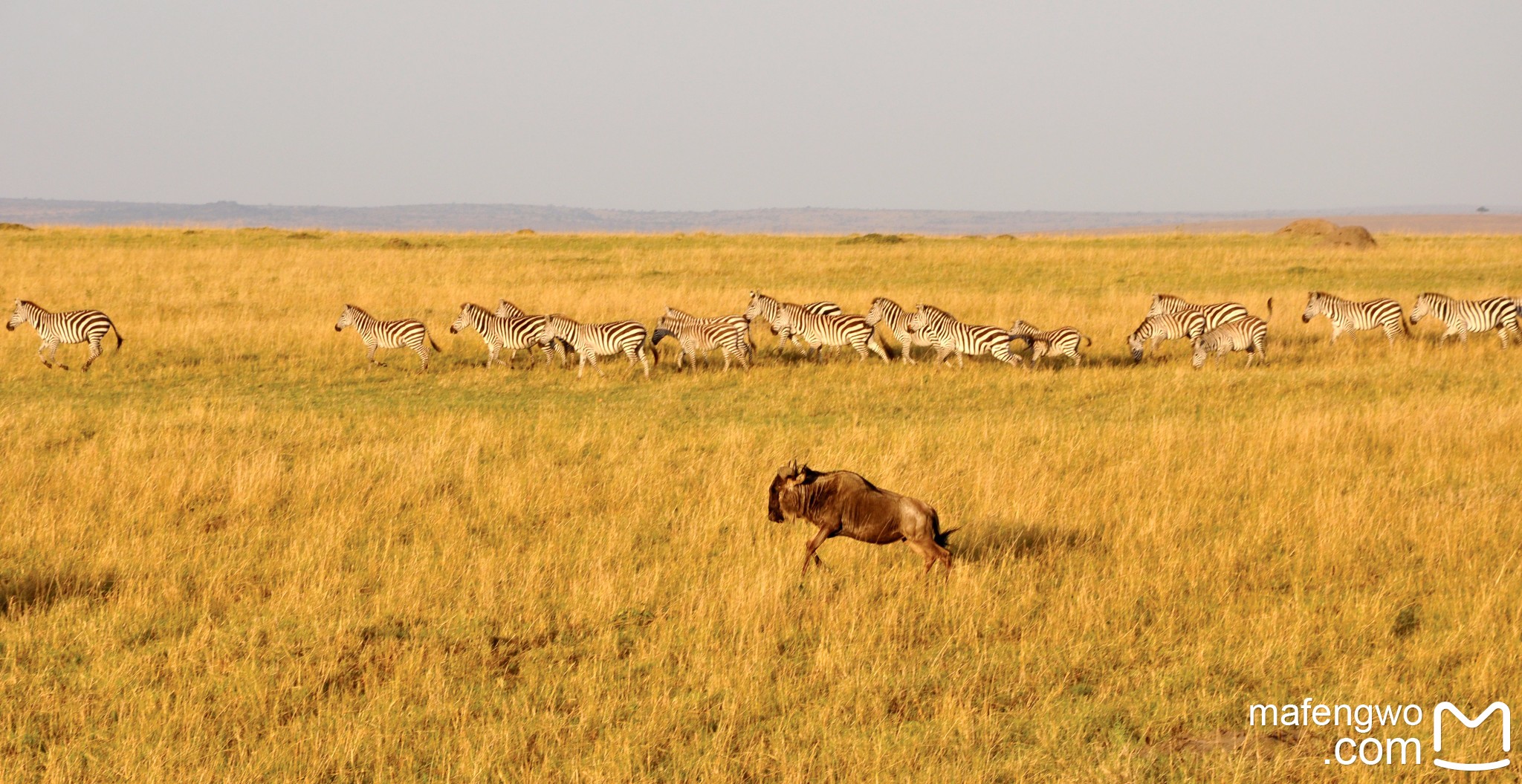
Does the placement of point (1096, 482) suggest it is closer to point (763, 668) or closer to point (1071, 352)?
point (763, 668)

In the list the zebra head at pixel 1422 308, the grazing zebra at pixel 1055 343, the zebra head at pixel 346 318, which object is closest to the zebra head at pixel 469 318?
the zebra head at pixel 346 318

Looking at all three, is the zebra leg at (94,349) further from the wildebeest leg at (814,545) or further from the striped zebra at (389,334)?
the wildebeest leg at (814,545)

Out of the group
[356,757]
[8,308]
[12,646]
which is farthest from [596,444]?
[8,308]

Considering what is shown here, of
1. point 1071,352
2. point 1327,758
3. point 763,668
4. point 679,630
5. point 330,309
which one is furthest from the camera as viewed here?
point 330,309

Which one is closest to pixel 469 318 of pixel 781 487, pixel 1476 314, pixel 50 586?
pixel 50 586

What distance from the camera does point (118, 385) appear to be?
17.1 m

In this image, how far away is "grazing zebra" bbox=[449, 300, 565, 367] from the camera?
19.0 m

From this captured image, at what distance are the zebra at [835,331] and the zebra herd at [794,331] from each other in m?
0.02

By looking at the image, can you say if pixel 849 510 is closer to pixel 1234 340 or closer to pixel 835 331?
pixel 835 331

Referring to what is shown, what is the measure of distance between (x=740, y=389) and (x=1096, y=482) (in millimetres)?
7776

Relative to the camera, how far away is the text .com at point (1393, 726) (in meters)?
4.95

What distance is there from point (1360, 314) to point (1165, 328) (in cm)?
449

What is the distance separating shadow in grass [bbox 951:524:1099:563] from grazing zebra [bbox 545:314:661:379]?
33.4ft

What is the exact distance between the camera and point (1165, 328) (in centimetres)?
2019
